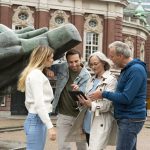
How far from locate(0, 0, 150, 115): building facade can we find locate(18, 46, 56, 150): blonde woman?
24921mm

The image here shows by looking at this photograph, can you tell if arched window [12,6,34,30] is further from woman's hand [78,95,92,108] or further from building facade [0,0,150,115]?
woman's hand [78,95,92,108]

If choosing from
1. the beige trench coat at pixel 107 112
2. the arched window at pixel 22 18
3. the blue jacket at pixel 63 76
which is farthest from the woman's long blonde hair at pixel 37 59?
the arched window at pixel 22 18

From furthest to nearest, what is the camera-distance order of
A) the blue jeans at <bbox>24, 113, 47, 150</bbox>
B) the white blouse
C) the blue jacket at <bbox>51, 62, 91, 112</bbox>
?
the blue jacket at <bbox>51, 62, 91, 112</bbox>
the blue jeans at <bbox>24, 113, 47, 150</bbox>
the white blouse

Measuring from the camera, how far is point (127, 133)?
490 centimetres

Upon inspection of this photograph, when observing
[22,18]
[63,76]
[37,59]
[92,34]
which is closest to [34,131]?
[37,59]

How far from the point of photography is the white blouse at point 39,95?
4.49 meters

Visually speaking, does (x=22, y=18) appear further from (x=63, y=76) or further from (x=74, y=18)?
(x=63, y=76)

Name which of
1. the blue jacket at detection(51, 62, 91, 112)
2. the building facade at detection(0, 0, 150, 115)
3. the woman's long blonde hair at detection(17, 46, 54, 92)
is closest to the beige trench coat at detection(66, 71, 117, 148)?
the blue jacket at detection(51, 62, 91, 112)

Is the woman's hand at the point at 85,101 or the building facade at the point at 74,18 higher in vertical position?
the building facade at the point at 74,18

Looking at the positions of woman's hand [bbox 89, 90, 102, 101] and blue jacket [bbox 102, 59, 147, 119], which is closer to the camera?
blue jacket [bbox 102, 59, 147, 119]

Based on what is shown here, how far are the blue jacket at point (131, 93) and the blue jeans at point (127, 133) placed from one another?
0.06 m

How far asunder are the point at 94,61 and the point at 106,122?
0.67 m

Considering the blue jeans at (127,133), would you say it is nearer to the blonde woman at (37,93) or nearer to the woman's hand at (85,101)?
the woman's hand at (85,101)

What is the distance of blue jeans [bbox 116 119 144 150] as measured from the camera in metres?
4.90
